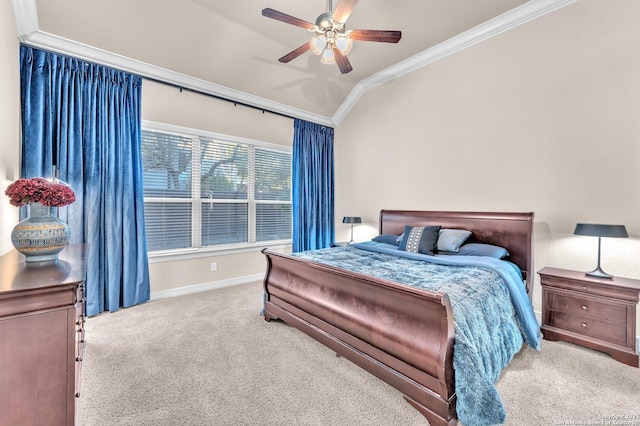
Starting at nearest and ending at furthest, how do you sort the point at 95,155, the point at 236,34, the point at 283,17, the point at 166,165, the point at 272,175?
the point at 283,17 → the point at 95,155 → the point at 236,34 → the point at 166,165 → the point at 272,175

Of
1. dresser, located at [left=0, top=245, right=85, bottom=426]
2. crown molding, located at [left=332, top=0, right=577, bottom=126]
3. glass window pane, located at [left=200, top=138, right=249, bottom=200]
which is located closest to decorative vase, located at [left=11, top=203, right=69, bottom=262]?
dresser, located at [left=0, top=245, right=85, bottom=426]

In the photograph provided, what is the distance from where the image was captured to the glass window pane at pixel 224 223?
13.5 ft

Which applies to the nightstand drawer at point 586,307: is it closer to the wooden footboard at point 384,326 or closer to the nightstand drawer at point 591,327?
the nightstand drawer at point 591,327

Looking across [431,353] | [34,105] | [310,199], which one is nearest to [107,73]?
[34,105]

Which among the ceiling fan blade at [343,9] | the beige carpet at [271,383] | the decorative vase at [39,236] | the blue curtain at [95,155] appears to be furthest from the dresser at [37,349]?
the ceiling fan blade at [343,9]

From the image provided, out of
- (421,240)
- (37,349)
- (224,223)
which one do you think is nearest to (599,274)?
(421,240)

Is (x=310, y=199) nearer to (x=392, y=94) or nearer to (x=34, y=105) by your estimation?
(x=392, y=94)

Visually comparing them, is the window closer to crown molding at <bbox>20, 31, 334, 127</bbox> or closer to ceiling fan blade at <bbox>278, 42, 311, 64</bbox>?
crown molding at <bbox>20, 31, 334, 127</bbox>

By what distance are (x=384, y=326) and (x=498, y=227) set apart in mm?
2233

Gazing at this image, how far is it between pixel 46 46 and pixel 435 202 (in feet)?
16.1

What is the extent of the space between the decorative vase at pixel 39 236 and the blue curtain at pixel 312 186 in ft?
11.5

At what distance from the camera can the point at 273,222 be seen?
4926 millimetres

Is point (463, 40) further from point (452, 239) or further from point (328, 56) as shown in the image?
point (452, 239)

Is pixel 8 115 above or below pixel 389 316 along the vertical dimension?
above
